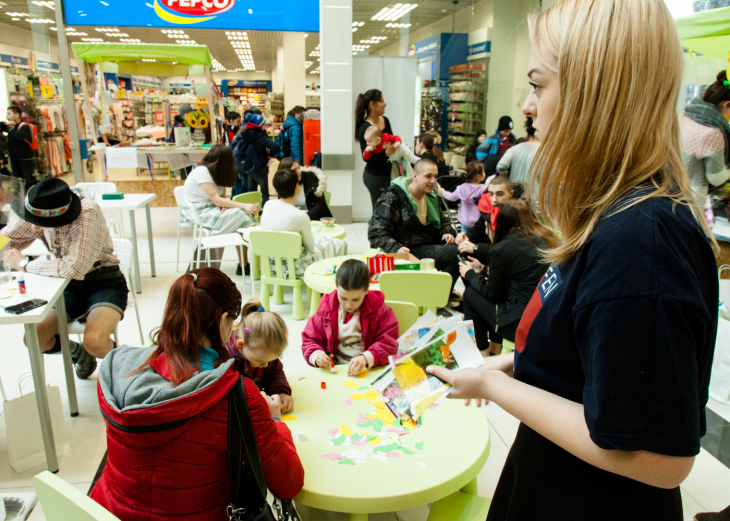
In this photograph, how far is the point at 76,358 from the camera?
3248 mm

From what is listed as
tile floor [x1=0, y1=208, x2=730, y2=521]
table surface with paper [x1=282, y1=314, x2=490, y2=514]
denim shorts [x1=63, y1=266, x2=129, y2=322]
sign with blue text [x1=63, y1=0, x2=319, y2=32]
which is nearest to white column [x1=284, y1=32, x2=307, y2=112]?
sign with blue text [x1=63, y1=0, x2=319, y2=32]

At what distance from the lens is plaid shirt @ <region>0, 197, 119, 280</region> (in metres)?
2.69

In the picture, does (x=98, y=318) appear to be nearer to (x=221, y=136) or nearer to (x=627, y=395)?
(x=627, y=395)

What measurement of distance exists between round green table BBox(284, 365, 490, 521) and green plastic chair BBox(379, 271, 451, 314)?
972 millimetres

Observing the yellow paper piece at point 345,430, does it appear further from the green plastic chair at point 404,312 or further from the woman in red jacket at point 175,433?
the green plastic chair at point 404,312

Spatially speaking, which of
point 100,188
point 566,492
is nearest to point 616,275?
point 566,492

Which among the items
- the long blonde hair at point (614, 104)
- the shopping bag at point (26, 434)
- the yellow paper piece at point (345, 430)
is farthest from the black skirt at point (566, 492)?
the shopping bag at point (26, 434)

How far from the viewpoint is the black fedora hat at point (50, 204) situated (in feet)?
8.55

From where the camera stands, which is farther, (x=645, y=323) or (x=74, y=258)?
(x=74, y=258)

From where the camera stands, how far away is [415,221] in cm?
421

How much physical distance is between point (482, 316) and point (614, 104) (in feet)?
9.13

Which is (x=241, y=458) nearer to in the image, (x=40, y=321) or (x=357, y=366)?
(x=357, y=366)

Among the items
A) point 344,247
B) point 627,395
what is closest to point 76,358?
point 344,247

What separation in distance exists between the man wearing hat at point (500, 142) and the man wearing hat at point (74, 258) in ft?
19.0
